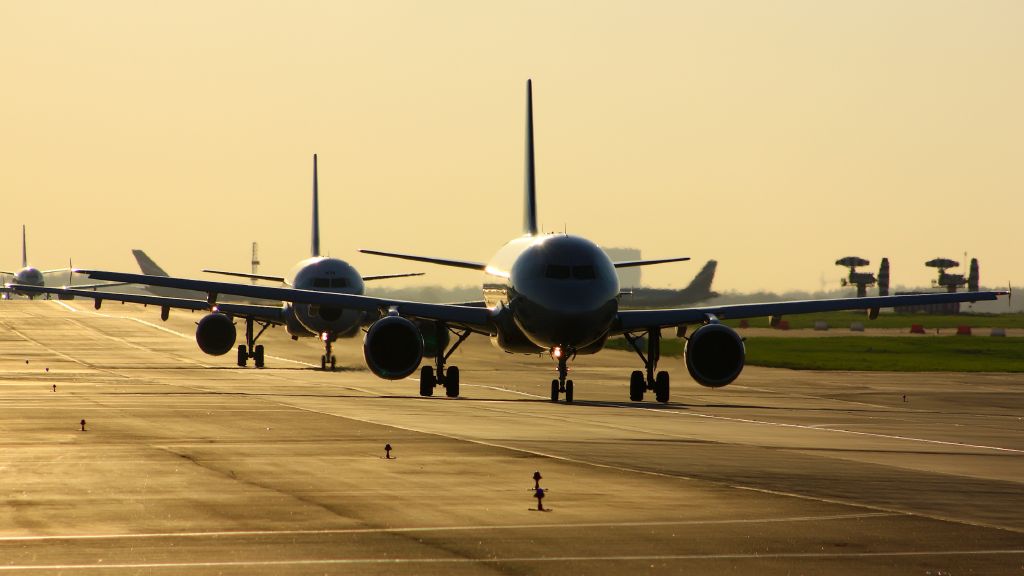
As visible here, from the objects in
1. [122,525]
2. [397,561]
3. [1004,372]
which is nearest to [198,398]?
[122,525]

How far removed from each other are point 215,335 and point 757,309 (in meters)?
26.6

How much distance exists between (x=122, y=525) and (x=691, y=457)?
11543mm

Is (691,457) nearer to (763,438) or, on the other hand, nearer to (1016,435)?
(763,438)

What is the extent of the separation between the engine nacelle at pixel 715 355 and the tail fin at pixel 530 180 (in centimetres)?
1211

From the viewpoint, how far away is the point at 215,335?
209 ft

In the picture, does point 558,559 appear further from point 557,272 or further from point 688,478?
point 557,272

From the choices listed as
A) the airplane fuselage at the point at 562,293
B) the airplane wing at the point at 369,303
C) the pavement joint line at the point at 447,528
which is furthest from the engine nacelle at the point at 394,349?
the pavement joint line at the point at 447,528

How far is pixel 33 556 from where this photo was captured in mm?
15141

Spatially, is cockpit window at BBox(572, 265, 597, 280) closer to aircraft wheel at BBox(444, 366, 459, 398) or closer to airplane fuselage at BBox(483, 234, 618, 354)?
airplane fuselage at BBox(483, 234, 618, 354)

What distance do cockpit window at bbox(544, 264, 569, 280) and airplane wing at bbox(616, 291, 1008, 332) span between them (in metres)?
3.19

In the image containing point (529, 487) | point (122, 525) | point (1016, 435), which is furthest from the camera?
point (1016, 435)

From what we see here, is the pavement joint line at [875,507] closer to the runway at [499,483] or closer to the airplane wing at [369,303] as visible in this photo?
the runway at [499,483]

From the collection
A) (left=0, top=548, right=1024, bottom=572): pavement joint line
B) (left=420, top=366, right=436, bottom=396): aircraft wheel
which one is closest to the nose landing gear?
(left=420, top=366, right=436, bottom=396): aircraft wheel

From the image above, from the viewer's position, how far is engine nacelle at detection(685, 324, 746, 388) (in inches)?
1654
